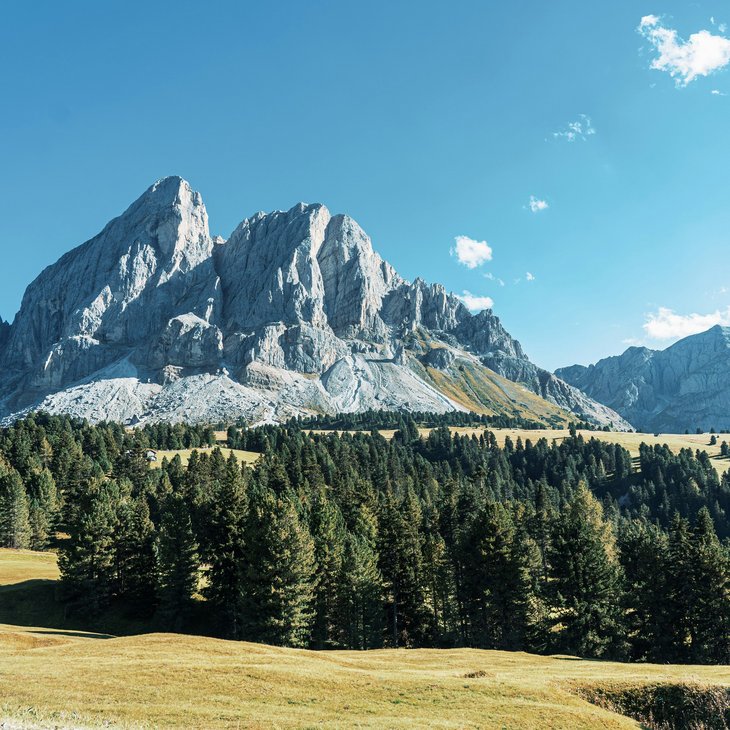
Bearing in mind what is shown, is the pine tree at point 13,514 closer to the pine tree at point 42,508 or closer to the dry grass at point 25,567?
the pine tree at point 42,508

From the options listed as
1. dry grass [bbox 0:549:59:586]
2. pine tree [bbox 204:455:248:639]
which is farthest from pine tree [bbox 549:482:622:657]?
dry grass [bbox 0:549:59:586]

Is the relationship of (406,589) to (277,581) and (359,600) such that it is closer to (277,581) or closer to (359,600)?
(359,600)

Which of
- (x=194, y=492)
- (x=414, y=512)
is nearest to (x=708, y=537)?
(x=414, y=512)

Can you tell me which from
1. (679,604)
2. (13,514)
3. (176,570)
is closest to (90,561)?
(176,570)

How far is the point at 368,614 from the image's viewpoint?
55.8 meters

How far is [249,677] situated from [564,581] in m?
36.8

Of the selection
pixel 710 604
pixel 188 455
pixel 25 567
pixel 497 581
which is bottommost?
pixel 25 567

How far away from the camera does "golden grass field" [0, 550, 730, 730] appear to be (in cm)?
2320

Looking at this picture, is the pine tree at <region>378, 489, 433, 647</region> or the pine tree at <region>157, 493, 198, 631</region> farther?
the pine tree at <region>378, 489, 433, 647</region>

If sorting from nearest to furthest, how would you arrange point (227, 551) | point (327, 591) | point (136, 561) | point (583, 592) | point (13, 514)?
point (583, 592) < point (327, 591) < point (227, 551) < point (136, 561) < point (13, 514)

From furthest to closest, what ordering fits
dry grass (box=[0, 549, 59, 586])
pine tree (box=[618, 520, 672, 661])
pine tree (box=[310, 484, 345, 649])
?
dry grass (box=[0, 549, 59, 586]) → pine tree (box=[310, 484, 345, 649]) → pine tree (box=[618, 520, 672, 661])

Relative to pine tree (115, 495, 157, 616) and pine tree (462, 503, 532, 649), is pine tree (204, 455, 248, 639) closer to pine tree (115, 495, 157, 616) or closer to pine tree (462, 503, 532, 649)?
pine tree (115, 495, 157, 616)

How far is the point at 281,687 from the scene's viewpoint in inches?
1145

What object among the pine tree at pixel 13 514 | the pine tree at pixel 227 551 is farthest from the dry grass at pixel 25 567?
the pine tree at pixel 227 551
